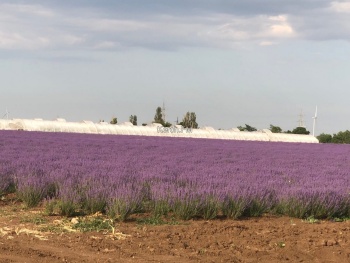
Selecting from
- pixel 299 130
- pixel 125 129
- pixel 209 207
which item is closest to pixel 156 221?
pixel 209 207

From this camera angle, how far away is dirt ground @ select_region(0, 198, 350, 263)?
233 inches

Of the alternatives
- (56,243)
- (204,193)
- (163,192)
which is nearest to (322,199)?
(204,193)

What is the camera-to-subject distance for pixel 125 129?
42688 mm

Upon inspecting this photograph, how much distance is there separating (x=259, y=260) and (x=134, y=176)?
509cm

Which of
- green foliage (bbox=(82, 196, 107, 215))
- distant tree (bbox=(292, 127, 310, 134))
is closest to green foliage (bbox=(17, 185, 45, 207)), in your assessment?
green foliage (bbox=(82, 196, 107, 215))

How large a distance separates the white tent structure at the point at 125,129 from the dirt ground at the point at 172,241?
31942mm

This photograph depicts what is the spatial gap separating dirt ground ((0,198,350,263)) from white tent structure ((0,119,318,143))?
31.9m

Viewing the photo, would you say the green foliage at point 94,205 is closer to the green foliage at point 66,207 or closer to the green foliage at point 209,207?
the green foliage at point 66,207

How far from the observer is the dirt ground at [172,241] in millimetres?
5922

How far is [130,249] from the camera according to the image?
6.25 metres

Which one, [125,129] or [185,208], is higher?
[125,129]

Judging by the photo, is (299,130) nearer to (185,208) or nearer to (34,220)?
(185,208)

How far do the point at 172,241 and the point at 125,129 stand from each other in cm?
3615

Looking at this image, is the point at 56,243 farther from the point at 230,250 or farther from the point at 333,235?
the point at 333,235
